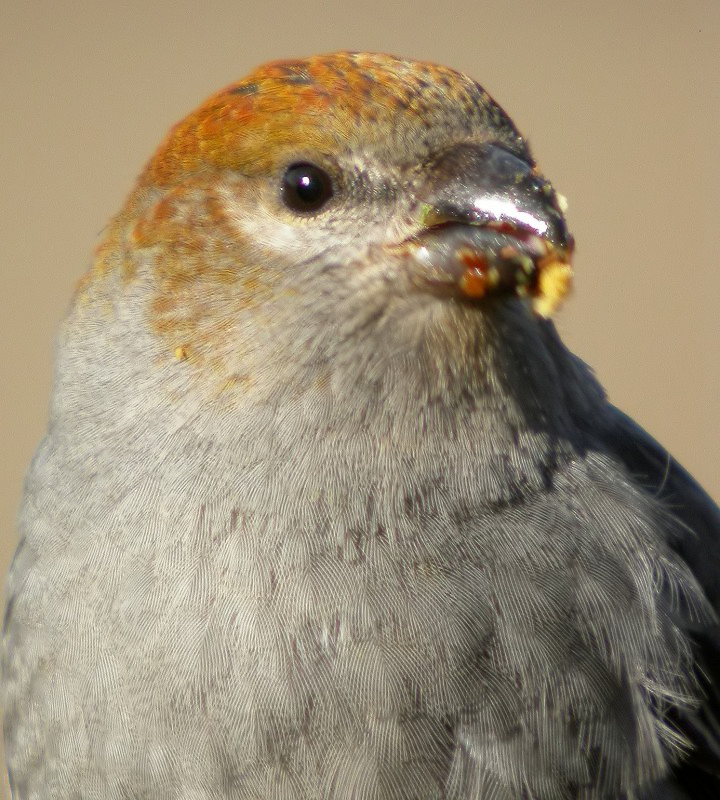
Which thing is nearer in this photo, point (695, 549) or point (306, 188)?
point (306, 188)

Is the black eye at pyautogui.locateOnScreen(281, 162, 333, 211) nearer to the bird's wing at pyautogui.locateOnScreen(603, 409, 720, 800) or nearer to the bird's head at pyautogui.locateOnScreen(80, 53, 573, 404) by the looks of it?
the bird's head at pyautogui.locateOnScreen(80, 53, 573, 404)

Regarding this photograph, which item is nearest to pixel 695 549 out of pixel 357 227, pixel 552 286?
pixel 552 286

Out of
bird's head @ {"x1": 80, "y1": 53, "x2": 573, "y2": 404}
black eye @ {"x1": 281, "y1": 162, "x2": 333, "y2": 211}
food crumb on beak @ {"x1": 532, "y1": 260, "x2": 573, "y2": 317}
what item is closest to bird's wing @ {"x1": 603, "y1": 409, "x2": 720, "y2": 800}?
food crumb on beak @ {"x1": 532, "y1": 260, "x2": 573, "y2": 317}

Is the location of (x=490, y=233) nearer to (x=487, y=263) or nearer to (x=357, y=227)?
(x=487, y=263)

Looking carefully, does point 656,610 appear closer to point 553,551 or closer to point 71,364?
point 553,551

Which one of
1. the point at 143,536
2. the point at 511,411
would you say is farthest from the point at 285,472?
the point at 511,411

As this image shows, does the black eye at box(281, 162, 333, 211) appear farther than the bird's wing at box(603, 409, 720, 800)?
No

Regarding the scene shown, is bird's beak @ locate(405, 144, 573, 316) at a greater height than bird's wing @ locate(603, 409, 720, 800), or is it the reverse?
bird's beak @ locate(405, 144, 573, 316)
